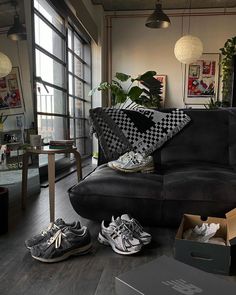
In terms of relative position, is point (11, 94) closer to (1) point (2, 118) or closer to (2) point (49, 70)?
(1) point (2, 118)

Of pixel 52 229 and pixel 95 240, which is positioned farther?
pixel 95 240

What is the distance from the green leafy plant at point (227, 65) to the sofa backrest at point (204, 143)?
3.22 metres

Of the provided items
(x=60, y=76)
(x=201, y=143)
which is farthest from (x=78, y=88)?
(x=201, y=143)

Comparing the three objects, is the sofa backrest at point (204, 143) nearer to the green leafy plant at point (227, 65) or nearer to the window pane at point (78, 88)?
the window pane at point (78, 88)

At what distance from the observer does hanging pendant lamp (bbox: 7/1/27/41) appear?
2.24 m

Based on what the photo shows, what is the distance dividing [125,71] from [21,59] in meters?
3.37

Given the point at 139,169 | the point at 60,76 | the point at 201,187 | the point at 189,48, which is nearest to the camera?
the point at 201,187

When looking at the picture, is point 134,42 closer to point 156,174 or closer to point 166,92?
point 166,92

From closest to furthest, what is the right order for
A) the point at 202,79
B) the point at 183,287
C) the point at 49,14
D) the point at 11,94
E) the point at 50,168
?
the point at 183,287
the point at 50,168
the point at 11,94
the point at 49,14
the point at 202,79

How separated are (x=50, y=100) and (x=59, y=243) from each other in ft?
8.35

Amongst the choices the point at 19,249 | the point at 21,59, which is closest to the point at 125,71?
the point at 21,59

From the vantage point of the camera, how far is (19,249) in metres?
1.47

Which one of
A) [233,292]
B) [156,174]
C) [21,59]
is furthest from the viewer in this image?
[21,59]

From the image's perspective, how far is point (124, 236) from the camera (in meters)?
1.44
